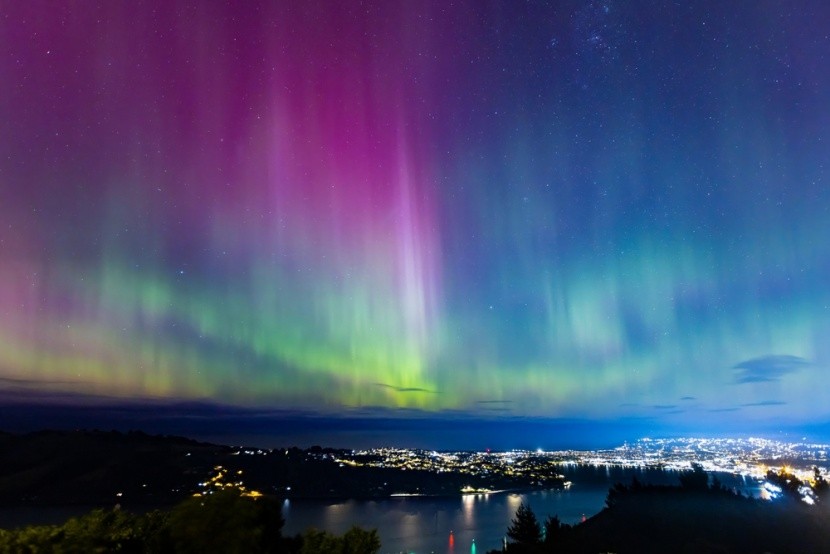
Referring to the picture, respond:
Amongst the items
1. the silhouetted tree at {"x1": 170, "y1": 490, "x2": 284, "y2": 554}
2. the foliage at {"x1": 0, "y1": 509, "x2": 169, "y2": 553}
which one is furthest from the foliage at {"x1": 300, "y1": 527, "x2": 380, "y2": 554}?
the foliage at {"x1": 0, "y1": 509, "x2": 169, "y2": 553}

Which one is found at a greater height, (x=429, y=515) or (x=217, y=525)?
(x=217, y=525)

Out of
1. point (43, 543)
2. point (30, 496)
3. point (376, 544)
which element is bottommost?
point (30, 496)

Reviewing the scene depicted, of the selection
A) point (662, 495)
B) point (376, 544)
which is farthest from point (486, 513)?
point (376, 544)

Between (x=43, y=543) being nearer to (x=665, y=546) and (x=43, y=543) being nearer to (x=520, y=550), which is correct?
(x=520, y=550)

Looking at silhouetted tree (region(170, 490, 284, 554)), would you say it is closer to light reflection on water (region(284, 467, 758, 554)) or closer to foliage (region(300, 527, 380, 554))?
foliage (region(300, 527, 380, 554))

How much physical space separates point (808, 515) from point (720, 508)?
9663 mm

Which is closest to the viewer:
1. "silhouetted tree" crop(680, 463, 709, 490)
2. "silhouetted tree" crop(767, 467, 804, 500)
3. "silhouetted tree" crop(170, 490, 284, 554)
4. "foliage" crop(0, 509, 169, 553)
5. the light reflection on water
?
"foliage" crop(0, 509, 169, 553)

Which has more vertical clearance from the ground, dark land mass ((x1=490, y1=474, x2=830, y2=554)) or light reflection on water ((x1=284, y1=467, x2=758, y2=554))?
dark land mass ((x1=490, y1=474, x2=830, y2=554))

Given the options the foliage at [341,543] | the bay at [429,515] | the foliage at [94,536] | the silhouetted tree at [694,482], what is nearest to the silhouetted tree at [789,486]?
the silhouetted tree at [694,482]

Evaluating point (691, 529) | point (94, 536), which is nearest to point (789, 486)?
point (691, 529)

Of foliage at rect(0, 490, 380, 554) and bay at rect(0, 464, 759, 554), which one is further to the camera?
bay at rect(0, 464, 759, 554)

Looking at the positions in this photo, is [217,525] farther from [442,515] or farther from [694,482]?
[442,515]

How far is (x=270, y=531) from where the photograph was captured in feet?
90.6

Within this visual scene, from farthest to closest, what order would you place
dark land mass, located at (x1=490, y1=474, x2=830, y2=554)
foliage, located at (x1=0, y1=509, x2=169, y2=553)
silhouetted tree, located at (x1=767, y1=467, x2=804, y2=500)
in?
1. silhouetted tree, located at (x1=767, y1=467, x2=804, y2=500)
2. dark land mass, located at (x1=490, y1=474, x2=830, y2=554)
3. foliage, located at (x1=0, y1=509, x2=169, y2=553)
